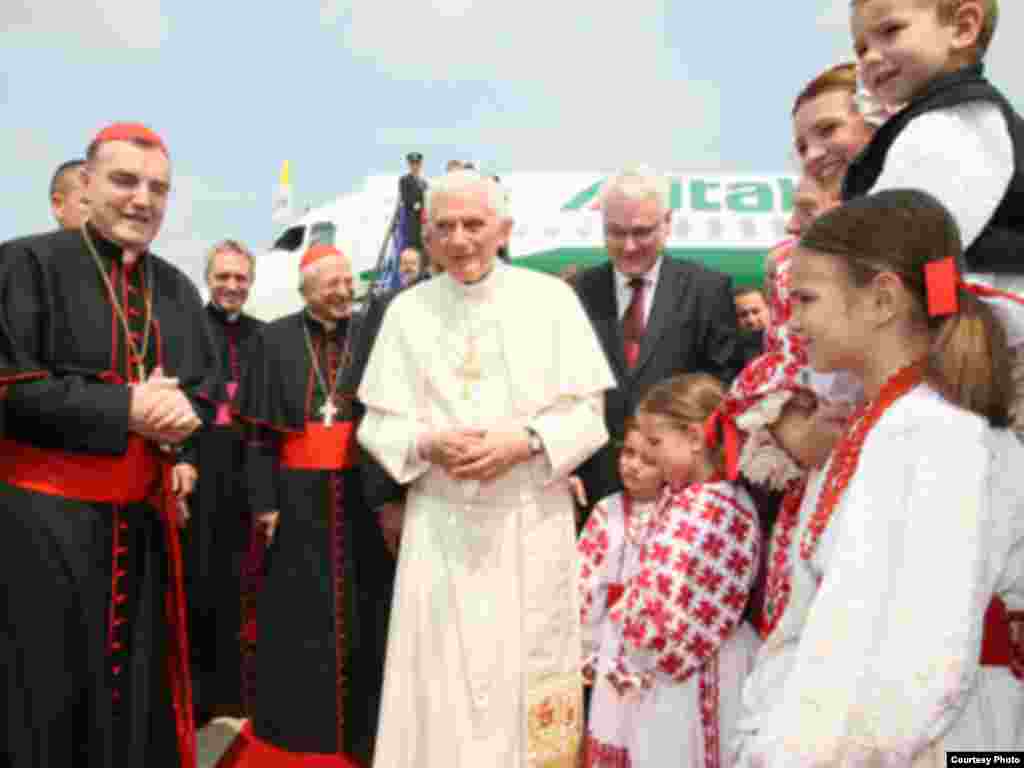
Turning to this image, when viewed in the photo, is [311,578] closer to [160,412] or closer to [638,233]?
[160,412]

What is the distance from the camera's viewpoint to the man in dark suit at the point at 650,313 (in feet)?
11.8

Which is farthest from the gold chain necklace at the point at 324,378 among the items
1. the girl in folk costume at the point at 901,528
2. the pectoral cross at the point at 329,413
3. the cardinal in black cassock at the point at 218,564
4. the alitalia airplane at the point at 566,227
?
the alitalia airplane at the point at 566,227

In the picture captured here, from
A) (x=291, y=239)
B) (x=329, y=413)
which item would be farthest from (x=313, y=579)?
(x=291, y=239)

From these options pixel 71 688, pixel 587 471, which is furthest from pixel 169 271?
pixel 587 471

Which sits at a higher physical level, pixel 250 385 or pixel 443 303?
pixel 443 303

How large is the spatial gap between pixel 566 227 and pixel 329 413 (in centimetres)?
1366

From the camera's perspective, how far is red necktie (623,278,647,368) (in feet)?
12.2

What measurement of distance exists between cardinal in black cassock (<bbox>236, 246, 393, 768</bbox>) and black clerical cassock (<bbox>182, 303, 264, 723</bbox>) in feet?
2.98

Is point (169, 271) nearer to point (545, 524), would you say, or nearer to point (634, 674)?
point (545, 524)

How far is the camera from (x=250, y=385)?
4.30 meters

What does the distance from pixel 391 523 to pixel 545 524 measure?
2.23 ft

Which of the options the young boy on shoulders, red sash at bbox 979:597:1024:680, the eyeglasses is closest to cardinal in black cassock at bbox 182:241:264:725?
the eyeglasses

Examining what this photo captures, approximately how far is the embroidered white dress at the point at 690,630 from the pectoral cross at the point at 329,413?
1.88 m

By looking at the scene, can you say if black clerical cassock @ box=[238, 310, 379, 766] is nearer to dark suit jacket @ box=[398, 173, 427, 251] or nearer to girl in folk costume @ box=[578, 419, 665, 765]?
girl in folk costume @ box=[578, 419, 665, 765]
